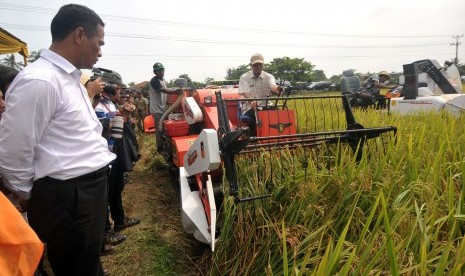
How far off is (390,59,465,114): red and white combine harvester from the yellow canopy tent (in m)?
9.03

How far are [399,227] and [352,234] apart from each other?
0.99 feet

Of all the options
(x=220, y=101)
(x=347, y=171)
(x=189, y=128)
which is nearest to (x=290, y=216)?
(x=347, y=171)

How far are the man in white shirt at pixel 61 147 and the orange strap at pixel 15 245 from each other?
2.32 ft

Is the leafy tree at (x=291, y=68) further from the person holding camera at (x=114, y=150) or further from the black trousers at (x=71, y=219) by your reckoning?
the black trousers at (x=71, y=219)

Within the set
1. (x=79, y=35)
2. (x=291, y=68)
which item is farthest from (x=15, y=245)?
(x=291, y=68)

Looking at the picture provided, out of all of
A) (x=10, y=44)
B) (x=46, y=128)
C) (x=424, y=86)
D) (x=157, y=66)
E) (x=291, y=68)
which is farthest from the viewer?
(x=291, y=68)

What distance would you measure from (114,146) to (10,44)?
6.82 meters

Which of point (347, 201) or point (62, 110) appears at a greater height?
point (62, 110)

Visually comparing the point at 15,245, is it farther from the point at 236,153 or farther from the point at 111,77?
the point at 111,77

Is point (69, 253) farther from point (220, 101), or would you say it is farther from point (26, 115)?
point (220, 101)

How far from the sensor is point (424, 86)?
6734mm

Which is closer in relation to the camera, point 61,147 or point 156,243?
point 61,147

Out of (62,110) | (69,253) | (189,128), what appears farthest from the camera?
(189,128)

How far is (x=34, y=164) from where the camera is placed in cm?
159
